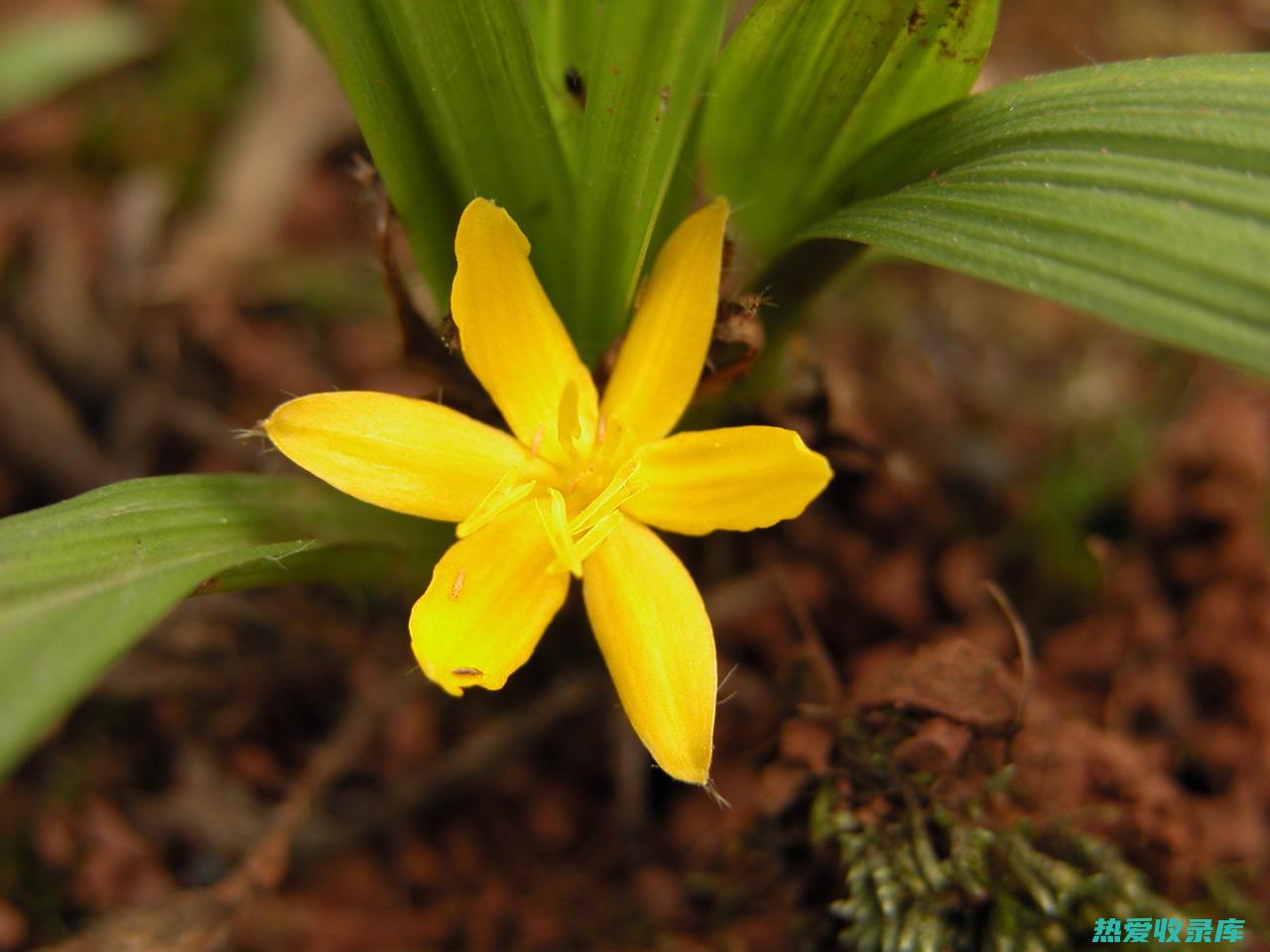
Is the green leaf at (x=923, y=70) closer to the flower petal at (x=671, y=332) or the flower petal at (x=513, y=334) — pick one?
the flower petal at (x=671, y=332)

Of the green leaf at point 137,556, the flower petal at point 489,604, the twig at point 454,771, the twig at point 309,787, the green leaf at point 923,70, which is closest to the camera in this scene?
the green leaf at point 137,556

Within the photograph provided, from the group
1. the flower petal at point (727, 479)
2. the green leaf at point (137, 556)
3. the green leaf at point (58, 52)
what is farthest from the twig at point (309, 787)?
the green leaf at point (58, 52)

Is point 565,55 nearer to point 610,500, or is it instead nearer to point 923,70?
point 923,70

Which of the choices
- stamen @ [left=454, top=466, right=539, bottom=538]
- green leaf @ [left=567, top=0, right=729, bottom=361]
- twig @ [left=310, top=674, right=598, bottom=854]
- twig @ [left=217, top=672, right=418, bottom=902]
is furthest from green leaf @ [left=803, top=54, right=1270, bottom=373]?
twig @ [left=217, top=672, right=418, bottom=902]

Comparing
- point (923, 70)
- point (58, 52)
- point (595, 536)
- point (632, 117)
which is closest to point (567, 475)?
point (595, 536)

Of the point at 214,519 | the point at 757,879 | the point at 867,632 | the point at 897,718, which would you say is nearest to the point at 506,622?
the point at 214,519
